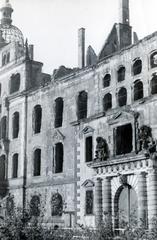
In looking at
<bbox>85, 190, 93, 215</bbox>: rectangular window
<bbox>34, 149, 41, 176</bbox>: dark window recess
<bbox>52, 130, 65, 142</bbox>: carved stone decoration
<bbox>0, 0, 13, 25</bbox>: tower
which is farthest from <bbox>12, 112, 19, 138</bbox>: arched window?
<bbox>0, 0, 13, 25</bbox>: tower

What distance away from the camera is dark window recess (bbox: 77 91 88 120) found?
105 feet

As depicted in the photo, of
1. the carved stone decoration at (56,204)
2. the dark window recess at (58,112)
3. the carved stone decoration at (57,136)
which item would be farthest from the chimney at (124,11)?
the carved stone decoration at (56,204)

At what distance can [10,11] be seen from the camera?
4838cm

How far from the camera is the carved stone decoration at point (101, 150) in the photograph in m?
27.0

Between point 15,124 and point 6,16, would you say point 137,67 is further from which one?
point 6,16

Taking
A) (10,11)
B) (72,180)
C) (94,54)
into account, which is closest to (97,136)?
(72,180)

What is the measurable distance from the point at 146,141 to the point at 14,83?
1895 cm

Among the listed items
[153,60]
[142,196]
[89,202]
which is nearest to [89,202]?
[89,202]

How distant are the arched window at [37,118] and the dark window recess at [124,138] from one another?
10.5m

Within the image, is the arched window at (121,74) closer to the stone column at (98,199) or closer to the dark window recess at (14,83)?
the stone column at (98,199)

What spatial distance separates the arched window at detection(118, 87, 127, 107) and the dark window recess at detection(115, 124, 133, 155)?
6.54 ft

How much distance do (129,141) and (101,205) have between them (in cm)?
424

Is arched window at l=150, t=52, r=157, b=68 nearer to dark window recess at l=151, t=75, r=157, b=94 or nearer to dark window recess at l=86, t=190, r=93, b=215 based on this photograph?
dark window recess at l=151, t=75, r=157, b=94

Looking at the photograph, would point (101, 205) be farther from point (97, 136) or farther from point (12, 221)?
point (12, 221)
